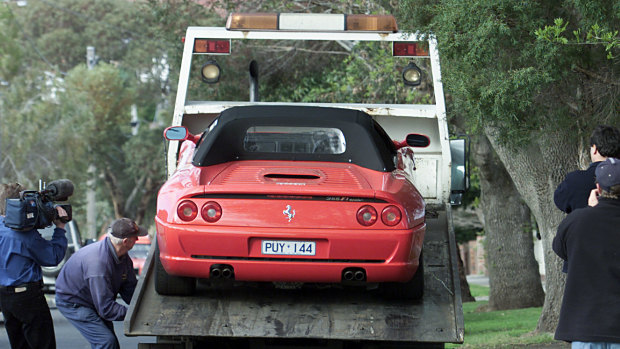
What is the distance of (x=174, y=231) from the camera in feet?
24.9

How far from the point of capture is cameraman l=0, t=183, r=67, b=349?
28.4ft

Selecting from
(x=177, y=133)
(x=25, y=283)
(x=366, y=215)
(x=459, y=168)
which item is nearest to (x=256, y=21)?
(x=177, y=133)

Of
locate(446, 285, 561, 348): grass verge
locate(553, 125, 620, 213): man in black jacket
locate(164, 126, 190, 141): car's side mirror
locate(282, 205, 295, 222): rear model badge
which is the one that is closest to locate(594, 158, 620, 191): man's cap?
locate(553, 125, 620, 213): man in black jacket

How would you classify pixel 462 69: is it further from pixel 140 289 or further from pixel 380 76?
pixel 380 76

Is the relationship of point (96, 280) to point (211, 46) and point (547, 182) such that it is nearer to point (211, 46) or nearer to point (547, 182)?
point (211, 46)

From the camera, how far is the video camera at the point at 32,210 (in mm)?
8516

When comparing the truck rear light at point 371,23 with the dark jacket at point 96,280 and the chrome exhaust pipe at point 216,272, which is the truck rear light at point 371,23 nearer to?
the dark jacket at point 96,280

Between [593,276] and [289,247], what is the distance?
211 centimetres

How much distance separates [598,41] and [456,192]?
1896mm

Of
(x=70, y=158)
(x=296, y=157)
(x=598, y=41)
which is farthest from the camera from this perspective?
(x=70, y=158)

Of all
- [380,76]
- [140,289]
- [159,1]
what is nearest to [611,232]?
[140,289]

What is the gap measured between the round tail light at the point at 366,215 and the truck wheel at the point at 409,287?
2.00 feet

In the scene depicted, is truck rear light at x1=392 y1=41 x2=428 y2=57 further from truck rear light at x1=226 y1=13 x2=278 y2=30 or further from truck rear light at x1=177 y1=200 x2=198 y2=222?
truck rear light at x1=177 y1=200 x2=198 y2=222

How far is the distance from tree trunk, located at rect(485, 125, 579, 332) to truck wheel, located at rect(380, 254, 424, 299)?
5.49m
